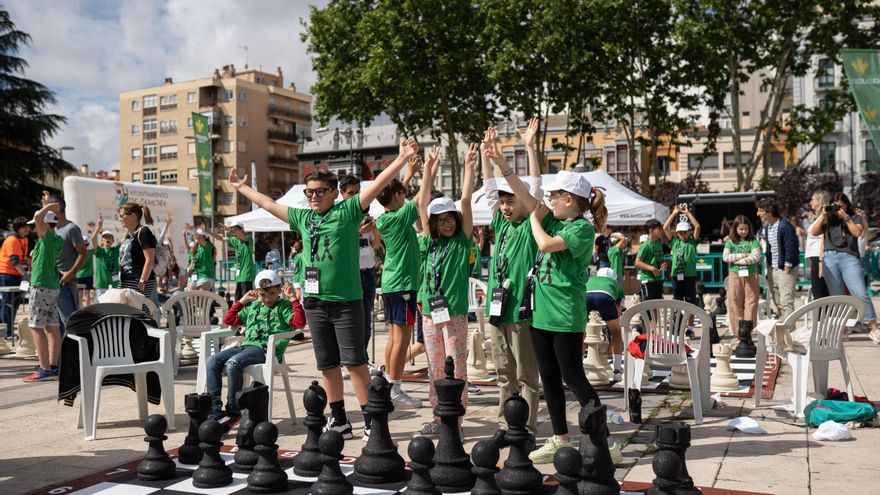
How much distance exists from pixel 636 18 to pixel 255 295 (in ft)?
79.1

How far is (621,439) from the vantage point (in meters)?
5.17

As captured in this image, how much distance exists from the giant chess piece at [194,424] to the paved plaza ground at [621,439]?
26.5 inches

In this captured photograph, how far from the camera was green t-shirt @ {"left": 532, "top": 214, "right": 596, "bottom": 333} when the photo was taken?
432 centimetres

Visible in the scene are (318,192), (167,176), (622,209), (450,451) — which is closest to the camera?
(450,451)

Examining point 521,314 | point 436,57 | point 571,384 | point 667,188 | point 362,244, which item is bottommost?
point 571,384

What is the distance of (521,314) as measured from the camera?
4.54 meters

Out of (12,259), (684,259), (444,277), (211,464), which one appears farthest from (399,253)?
(12,259)

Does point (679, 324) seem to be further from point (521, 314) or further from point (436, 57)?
point (436, 57)

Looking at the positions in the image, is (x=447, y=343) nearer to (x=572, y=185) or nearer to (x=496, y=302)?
(x=496, y=302)

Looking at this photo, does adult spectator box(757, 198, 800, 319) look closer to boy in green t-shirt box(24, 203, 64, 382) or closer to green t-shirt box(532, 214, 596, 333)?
green t-shirt box(532, 214, 596, 333)

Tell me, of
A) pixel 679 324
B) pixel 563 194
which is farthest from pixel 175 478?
pixel 679 324

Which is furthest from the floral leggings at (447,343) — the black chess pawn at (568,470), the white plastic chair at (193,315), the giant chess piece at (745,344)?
the giant chess piece at (745,344)

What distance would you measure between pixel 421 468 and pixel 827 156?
5678cm

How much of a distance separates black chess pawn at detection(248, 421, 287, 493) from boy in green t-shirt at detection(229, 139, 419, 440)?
1143 millimetres
